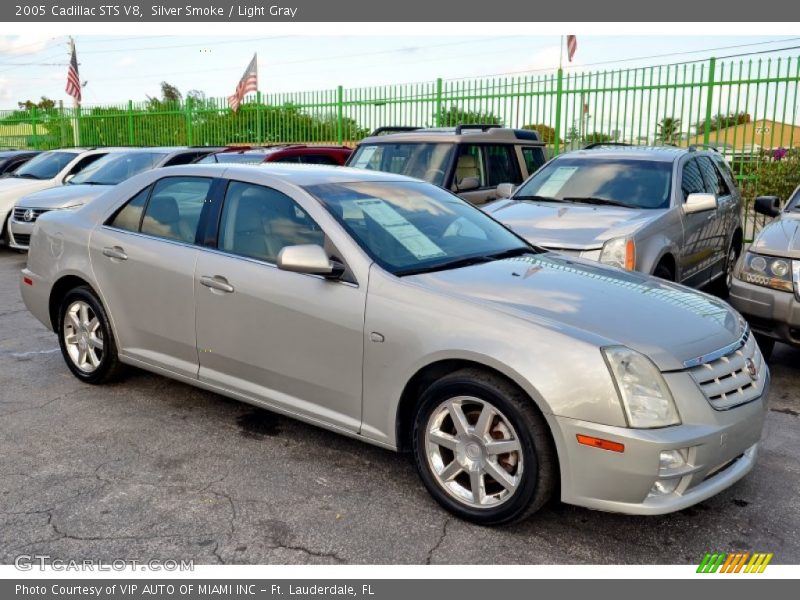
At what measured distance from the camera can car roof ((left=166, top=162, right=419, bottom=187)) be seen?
175 inches

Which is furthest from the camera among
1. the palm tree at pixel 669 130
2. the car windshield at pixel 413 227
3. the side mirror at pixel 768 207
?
the palm tree at pixel 669 130

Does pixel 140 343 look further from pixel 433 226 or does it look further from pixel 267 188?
pixel 433 226

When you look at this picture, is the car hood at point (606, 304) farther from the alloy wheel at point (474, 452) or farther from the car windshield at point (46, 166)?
the car windshield at point (46, 166)

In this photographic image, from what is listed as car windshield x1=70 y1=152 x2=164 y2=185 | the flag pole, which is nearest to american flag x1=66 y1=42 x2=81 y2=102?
the flag pole

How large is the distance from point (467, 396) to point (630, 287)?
1146 mm

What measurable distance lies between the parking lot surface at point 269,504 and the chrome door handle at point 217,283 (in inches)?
34.7

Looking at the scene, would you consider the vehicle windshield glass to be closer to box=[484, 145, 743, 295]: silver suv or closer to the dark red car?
the dark red car

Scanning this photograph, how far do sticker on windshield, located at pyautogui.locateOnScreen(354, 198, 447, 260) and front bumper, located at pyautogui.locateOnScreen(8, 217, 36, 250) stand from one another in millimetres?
8076

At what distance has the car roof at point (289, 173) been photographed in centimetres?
443

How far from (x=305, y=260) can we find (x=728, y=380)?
6.63 feet

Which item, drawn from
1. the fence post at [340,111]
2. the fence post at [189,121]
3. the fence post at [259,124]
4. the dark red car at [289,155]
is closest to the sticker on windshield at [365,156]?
the dark red car at [289,155]

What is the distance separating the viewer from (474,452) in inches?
135

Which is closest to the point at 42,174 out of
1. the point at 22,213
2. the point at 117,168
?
the point at 117,168

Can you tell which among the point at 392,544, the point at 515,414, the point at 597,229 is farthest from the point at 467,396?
the point at 597,229
